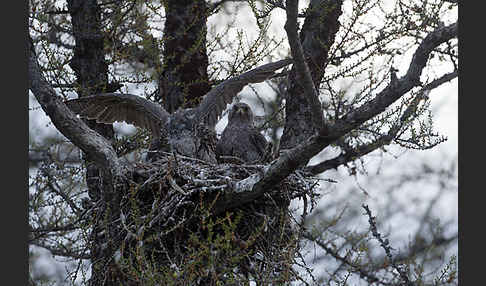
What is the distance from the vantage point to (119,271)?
18.0ft

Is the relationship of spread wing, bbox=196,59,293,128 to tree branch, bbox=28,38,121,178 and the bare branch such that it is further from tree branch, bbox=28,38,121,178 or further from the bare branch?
the bare branch

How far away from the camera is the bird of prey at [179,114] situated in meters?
6.73

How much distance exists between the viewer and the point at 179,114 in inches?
269

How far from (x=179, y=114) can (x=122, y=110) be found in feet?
2.21

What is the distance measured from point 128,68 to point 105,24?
52 centimetres

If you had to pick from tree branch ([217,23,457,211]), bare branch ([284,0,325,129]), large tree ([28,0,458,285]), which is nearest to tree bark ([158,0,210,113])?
large tree ([28,0,458,285])

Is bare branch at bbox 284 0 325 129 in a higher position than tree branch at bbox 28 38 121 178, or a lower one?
lower

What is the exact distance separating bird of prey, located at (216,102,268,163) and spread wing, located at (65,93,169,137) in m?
0.72

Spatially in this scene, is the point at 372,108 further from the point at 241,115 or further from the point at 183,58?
the point at 183,58

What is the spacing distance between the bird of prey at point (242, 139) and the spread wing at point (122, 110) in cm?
72

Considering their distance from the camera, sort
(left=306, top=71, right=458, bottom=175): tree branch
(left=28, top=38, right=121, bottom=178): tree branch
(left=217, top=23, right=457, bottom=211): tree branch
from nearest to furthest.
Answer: (left=217, top=23, right=457, bottom=211): tree branch
(left=28, top=38, right=121, bottom=178): tree branch
(left=306, top=71, right=458, bottom=175): tree branch

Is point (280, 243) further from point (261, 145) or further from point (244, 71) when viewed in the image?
point (244, 71)

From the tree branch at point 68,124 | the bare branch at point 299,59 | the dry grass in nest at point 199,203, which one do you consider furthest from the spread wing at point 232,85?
the bare branch at point 299,59

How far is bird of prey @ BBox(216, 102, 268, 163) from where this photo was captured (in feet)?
23.3
